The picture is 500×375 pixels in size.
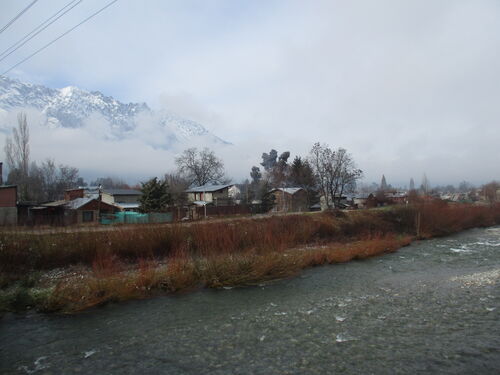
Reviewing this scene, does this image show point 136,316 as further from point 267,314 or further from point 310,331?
point 310,331

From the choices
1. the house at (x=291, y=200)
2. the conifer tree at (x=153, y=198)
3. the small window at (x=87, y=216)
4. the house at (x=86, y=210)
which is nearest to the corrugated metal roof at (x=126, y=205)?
the house at (x=86, y=210)

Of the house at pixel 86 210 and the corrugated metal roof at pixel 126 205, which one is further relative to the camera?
the corrugated metal roof at pixel 126 205

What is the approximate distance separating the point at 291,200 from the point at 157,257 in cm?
4573

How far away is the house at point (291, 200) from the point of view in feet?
212

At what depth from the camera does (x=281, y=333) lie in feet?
34.8

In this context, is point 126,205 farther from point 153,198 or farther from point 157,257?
point 157,257

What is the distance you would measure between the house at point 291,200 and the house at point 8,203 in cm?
4063

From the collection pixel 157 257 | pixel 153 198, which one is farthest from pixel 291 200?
pixel 157 257

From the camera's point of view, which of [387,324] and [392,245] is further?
[392,245]

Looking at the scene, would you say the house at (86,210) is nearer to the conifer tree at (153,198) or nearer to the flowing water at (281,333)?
the conifer tree at (153,198)

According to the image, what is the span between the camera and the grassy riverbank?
14.5m

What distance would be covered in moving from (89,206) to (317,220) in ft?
110

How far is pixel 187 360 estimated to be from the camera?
894 centimetres

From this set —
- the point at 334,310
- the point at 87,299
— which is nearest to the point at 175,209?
the point at 87,299
